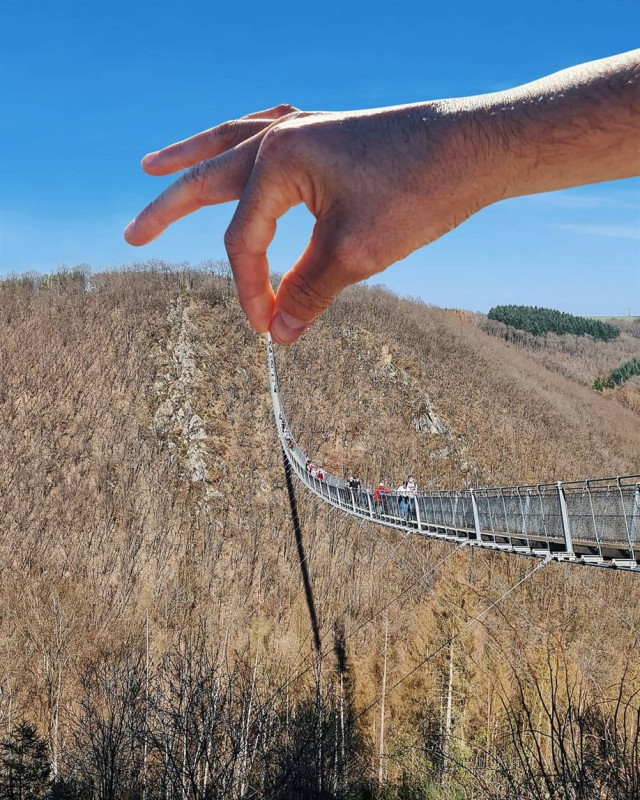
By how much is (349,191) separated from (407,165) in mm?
164

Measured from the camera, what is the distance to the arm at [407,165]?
5.74 feet

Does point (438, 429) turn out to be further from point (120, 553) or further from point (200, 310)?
point (120, 553)

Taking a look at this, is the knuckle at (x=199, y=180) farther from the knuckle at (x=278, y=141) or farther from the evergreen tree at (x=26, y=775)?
the evergreen tree at (x=26, y=775)

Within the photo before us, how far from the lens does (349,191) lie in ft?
6.46

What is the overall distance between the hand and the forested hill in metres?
7.93

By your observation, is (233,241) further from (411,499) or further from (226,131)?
(411,499)

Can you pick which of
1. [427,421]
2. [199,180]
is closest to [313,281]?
[199,180]

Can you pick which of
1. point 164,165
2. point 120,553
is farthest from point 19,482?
point 164,165

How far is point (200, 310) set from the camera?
59.3 meters

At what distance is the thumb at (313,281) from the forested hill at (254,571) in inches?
307

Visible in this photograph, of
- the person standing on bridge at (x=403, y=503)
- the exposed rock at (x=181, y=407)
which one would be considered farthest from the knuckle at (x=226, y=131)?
the exposed rock at (x=181, y=407)

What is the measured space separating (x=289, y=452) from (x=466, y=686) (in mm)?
16601

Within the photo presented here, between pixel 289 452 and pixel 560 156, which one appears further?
pixel 289 452

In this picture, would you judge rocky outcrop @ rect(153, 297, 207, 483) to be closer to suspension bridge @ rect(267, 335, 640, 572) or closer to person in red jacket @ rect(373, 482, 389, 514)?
person in red jacket @ rect(373, 482, 389, 514)
